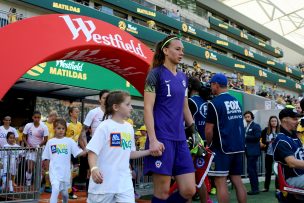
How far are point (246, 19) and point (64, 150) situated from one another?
39888mm

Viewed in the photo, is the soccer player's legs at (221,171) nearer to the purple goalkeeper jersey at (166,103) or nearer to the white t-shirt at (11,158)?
the purple goalkeeper jersey at (166,103)

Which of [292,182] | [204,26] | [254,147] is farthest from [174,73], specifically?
[204,26]

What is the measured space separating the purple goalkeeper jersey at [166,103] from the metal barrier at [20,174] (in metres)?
3.68

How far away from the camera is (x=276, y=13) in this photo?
43.0 metres

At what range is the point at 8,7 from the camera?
57.2 ft

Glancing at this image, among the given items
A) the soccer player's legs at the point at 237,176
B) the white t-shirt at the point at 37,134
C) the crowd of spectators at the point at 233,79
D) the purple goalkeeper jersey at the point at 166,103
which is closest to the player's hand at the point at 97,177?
→ the purple goalkeeper jersey at the point at 166,103

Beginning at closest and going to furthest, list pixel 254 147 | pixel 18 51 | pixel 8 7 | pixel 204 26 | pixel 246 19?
1. pixel 18 51
2. pixel 254 147
3. pixel 8 7
4. pixel 204 26
5. pixel 246 19

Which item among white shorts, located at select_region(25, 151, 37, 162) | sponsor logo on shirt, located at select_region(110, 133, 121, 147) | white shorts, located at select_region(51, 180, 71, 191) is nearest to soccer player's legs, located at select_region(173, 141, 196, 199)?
sponsor logo on shirt, located at select_region(110, 133, 121, 147)

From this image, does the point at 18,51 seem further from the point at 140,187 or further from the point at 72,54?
the point at 140,187

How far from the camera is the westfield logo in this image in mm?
5625

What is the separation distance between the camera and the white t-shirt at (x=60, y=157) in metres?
5.54

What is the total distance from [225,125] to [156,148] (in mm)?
1462

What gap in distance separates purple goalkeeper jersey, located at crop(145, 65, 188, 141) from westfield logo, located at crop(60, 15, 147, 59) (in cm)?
219

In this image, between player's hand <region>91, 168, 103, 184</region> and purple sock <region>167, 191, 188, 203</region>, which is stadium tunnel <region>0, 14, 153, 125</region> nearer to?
player's hand <region>91, 168, 103, 184</region>
